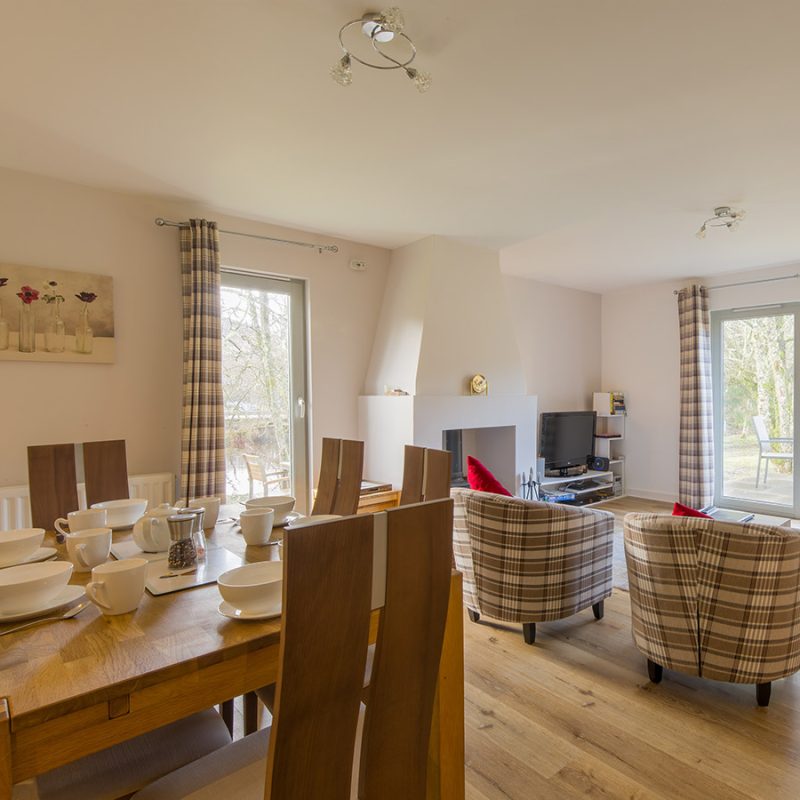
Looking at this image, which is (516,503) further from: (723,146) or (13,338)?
(13,338)

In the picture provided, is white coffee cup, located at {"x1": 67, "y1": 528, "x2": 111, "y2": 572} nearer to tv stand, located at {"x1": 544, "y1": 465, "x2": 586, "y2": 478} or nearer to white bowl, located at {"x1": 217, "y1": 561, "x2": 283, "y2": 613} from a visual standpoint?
white bowl, located at {"x1": 217, "y1": 561, "x2": 283, "y2": 613}

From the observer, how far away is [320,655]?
2.74 feet

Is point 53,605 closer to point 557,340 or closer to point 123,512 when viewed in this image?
point 123,512

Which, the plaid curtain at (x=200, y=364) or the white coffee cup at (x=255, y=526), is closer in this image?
the white coffee cup at (x=255, y=526)

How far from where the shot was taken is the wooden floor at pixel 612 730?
163 cm

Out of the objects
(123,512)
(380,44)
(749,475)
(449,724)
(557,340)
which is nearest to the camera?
(449,724)

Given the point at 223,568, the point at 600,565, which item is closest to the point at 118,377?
the point at 223,568

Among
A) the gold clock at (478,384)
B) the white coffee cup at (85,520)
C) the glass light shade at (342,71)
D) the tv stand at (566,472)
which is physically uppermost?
the glass light shade at (342,71)

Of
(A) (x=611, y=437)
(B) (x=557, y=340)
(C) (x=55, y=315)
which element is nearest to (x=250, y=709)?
(C) (x=55, y=315)

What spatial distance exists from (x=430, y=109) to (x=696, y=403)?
4442 mm

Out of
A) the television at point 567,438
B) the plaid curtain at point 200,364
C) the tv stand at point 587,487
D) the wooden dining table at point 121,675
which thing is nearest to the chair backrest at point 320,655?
the wooden dining table at point 121,675

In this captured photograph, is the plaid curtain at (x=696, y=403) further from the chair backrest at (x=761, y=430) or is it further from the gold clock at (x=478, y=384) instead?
the gold clock at (x=478, y=384)

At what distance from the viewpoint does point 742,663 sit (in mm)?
1963

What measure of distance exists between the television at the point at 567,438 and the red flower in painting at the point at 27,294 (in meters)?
4.52
